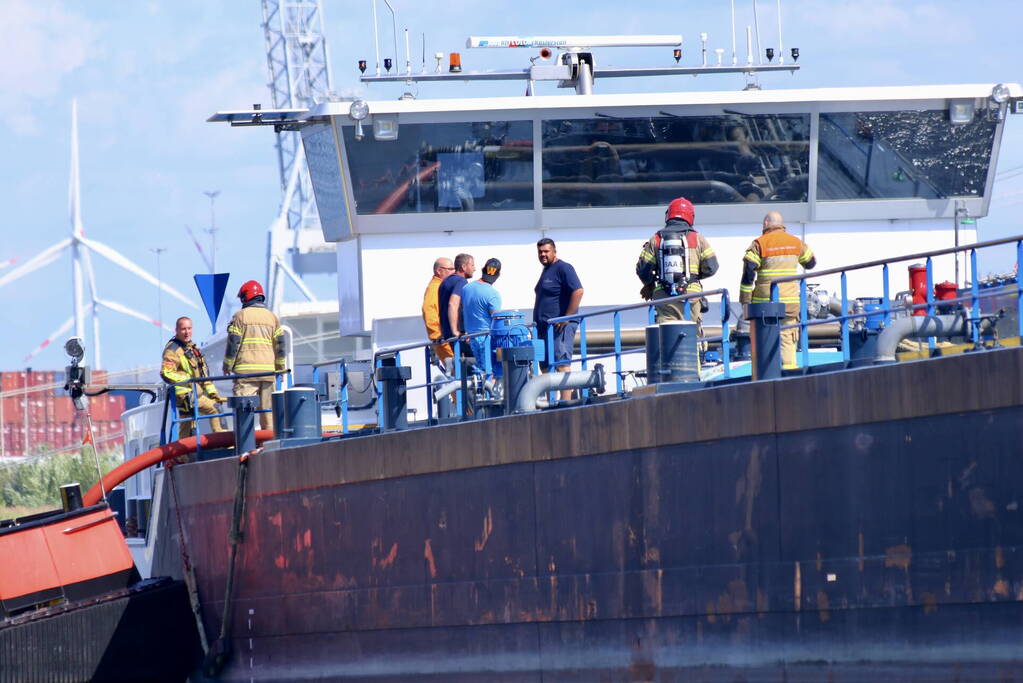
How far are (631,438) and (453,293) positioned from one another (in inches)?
132

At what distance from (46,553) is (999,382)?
868 cm

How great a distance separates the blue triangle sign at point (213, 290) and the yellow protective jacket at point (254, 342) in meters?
1.44

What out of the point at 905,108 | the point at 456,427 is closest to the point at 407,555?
the point at 456,427

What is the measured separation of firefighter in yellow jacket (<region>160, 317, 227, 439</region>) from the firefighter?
5.35 m

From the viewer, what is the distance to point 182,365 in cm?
1541

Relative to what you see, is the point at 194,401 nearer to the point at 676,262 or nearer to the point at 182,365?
the point at 182,365

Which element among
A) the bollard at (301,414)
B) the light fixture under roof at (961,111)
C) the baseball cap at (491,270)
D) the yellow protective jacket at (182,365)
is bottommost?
the bollard at (301,414)

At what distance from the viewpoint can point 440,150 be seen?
1597cm

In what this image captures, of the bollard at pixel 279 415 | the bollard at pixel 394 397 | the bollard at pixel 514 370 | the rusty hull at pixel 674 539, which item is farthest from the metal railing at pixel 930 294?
the bollard at pixel 279 415

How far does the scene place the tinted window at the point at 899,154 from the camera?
1605 centimetres

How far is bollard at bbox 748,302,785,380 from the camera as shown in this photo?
987 centimetres

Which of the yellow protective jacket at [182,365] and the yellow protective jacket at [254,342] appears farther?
the yellow protective jacket at [182,365]

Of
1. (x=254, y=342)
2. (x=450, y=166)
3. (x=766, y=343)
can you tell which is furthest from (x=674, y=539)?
(x=450, y=166)

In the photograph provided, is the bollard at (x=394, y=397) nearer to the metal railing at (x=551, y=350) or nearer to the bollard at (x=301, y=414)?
the metal railing at (x=551, y=350)
